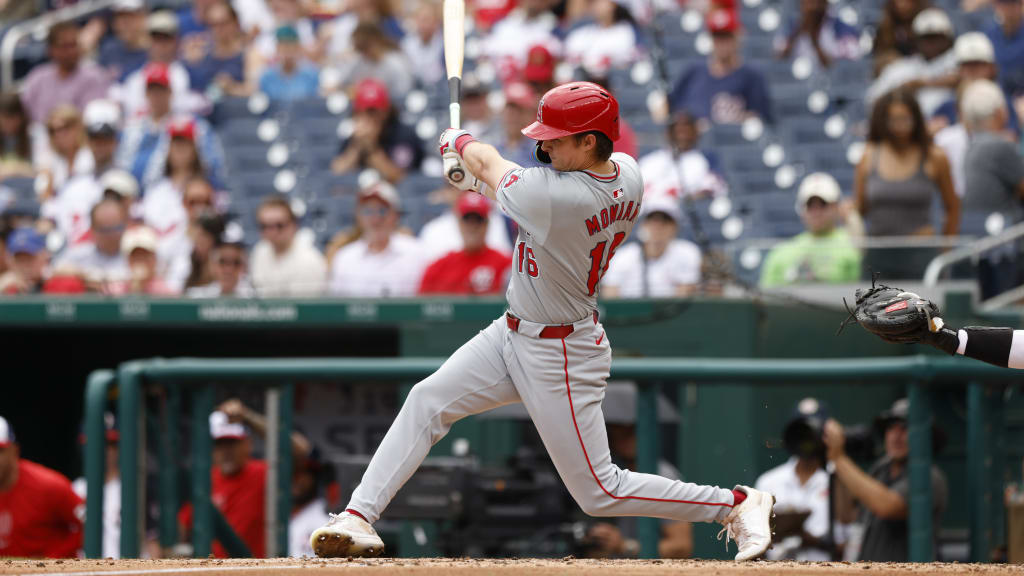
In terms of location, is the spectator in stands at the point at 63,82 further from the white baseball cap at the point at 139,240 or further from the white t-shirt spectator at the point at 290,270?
the white t-shirt spectator at the point at 290,270

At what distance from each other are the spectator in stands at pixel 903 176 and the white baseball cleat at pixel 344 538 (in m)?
3.70

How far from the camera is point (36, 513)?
6.56m

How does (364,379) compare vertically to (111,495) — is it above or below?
above

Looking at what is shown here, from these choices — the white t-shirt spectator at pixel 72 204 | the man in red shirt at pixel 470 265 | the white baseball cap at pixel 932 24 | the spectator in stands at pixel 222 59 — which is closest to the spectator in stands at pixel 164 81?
the spectator in stands at pixel 222 59

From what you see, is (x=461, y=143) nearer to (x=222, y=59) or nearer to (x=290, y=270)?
(x=290, y=270)

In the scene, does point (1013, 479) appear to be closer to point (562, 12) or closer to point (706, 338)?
point (706, 338)

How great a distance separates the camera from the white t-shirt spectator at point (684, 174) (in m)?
8.49

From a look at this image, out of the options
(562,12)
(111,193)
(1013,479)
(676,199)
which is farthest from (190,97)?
(1013,479)

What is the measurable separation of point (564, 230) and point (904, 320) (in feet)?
3.09

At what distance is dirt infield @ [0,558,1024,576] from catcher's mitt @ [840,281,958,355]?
64cm

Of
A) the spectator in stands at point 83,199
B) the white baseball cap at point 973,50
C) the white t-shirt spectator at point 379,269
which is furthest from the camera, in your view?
the spectator in stands at point 83,199

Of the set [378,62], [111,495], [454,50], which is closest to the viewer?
[454,50]

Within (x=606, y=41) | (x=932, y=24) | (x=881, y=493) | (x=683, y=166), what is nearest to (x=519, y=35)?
(x=606, y=41)

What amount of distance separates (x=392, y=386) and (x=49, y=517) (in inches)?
61.9
